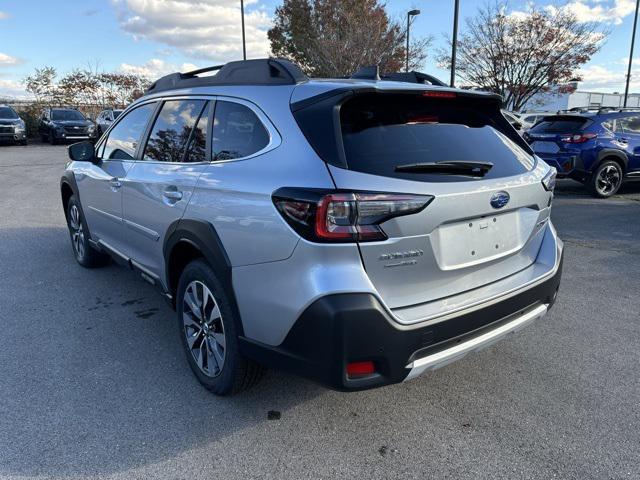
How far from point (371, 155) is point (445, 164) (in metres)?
0.40

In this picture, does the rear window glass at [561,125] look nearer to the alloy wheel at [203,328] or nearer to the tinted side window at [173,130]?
the tinted side window at [173,130]

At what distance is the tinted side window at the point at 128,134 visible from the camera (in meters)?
3.95

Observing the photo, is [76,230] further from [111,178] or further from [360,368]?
[360,368]

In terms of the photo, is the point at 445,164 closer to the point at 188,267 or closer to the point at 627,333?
the point at 188,267

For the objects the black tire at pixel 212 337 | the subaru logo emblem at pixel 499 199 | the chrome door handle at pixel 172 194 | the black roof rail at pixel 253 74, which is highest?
the black roof rail at pixel 253 74

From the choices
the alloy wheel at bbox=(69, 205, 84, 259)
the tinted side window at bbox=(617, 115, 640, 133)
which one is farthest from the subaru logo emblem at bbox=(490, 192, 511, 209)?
the tinted side window at bbox=(617, 115, 640, 133)

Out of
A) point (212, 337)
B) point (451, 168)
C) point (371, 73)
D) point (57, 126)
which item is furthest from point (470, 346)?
point (57, 126)

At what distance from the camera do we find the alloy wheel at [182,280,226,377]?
2.88 m

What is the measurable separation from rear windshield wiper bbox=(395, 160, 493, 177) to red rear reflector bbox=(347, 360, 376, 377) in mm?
879

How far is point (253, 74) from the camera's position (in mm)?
2895

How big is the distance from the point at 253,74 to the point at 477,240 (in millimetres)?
1528

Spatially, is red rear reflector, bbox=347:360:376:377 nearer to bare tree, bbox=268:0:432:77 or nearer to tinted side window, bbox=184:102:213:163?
tinted side window, bbox=184:102:213:163

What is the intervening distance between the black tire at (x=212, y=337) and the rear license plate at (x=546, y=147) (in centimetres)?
875

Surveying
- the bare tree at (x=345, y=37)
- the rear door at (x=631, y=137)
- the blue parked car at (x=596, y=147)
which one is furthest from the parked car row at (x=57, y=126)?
the rear door at (x=631, y=137)
